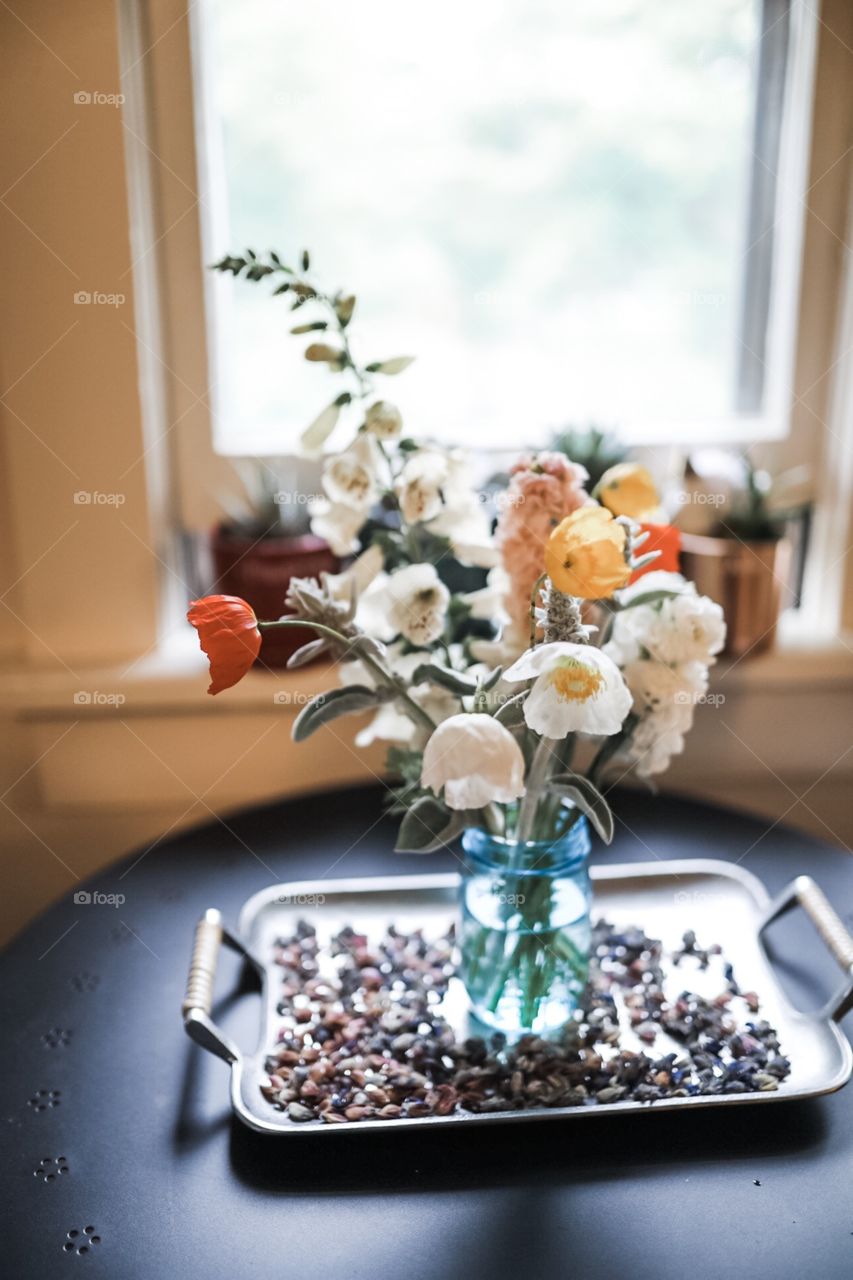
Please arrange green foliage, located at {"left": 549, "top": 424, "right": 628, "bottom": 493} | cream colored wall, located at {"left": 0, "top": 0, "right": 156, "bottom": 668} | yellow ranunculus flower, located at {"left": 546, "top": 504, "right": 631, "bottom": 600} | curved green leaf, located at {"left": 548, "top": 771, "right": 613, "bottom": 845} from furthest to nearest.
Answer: green foliage, located at {"left": 549, "top": 424, "right": 628, "bottom": 493} < cream colored wall, located at {"left": 0, "top": 0, "right": 156, "bottom": 668} < curved green leaf, located at {"left": 548, "top": 771, "right": 613, "bottom": 845} < yellow ranunculus flower, located at {"left": 546, "top": 504, "right": 631, "bottom": 600}

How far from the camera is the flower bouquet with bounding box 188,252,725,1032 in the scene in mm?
791

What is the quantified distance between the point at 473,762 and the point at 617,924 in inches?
17.4

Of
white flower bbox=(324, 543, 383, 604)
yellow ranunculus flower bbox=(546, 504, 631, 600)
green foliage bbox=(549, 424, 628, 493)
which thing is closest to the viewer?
yellow ranunculus flower bbox=(546, 504, 631, 600)

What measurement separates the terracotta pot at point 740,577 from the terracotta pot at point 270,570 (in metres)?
0.46

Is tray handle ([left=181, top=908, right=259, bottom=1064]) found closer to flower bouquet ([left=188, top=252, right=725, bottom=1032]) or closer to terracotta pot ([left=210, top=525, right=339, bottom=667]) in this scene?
flower bouquet ([left=188, top=252, right=725, bottom=1032])

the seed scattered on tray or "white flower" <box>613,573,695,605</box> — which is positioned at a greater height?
"white flower" <box>613,573,695,605</box>

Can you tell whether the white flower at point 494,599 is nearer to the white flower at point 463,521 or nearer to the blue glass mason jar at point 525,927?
the white flower at point 463,521

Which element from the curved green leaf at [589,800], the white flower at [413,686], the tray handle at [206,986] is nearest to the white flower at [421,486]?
the white flower at [413,686]

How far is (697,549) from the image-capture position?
4.47 ft

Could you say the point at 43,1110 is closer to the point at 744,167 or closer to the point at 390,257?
the point at 390,257

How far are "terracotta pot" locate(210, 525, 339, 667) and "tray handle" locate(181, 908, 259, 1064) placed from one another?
16.5 inches

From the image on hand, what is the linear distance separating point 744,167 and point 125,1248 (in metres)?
1.40

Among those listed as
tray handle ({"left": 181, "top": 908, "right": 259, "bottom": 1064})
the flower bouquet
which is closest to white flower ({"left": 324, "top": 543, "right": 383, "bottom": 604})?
the flower bouquet

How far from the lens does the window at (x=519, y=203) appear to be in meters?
1.34
